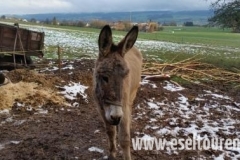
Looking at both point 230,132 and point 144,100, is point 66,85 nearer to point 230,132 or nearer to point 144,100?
point 144,100

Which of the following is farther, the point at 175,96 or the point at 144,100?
the point at 175,96

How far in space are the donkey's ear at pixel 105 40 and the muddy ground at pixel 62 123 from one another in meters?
2.09

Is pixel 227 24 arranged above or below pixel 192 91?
above

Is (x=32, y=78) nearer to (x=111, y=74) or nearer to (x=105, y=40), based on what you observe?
(x=105, y=40)

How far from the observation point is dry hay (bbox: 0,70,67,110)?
770 centimetres

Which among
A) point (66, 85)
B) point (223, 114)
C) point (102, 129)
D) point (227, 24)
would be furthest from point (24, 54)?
point (227, 24)

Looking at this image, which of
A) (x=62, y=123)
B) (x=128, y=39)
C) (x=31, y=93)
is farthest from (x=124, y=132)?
(x=31, y=93)

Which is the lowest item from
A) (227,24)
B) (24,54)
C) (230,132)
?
(230,132)

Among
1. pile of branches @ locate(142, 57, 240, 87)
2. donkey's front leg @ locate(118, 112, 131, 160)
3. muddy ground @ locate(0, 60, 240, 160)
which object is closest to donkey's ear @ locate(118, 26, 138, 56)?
donkey's front leg @ locate(118, 112, 131, 160)

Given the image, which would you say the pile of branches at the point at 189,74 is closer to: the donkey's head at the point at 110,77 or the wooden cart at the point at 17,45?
the wooden cart at the point at 17,45

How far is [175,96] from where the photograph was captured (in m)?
9.21

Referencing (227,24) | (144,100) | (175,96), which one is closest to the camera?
(144,100)

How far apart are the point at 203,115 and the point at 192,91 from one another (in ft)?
7.96

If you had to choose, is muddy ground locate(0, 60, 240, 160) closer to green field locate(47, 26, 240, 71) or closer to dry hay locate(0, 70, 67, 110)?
dry hay locate(0, 70, 67, 110)
